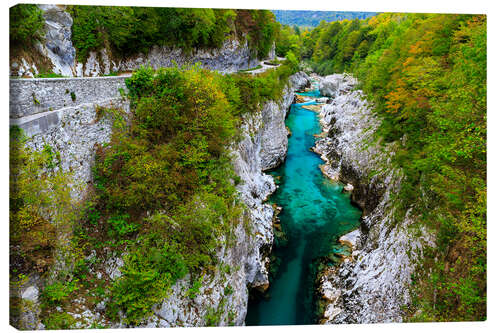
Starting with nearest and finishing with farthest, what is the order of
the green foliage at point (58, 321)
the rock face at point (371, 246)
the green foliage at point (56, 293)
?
the green foliage at point (58, 321) < the green foliage at point (56, 293) < the rock face at point (371, 246)

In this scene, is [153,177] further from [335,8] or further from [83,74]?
[335,8]

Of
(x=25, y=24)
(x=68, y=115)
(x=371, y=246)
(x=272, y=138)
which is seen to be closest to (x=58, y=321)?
(x=68, y=115)

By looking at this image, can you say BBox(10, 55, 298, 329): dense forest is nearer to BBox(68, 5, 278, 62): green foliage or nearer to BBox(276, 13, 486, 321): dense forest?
BBox(68, 5, 278, 62): green foliage

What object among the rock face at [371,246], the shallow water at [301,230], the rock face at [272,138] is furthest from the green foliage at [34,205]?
the rock face at [272,138]

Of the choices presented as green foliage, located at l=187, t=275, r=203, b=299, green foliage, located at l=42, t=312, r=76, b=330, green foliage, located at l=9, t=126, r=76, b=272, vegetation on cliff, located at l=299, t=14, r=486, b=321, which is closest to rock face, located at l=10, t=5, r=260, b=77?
green foliage, located at l=9, t=126, r=76, b=272

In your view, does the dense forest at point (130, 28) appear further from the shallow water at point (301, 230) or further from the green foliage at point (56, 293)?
the shallow water at point (301, 230)

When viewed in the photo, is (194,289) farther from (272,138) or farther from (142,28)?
(272,138)

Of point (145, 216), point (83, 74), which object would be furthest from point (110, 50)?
point (145, 216)
